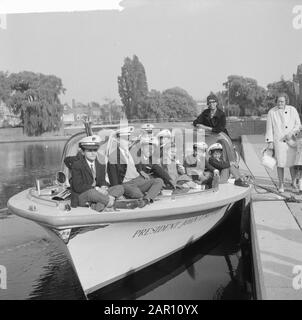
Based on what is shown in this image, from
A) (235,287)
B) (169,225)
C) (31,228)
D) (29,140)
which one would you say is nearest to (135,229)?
(169,225)

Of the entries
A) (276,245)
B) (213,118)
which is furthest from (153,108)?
(276,245)

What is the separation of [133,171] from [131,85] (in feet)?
11.4

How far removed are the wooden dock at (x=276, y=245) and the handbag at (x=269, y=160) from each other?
57 centimetres

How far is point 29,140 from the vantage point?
5166 centimetres

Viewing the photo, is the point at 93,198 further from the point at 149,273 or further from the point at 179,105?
the point at 179,105

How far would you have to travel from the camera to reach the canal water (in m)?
6.22

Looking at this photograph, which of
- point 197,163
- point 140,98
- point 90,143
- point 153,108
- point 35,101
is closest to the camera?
point 90,143

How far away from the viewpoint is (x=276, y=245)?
5.55m

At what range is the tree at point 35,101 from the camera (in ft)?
158

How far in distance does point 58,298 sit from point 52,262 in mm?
1461

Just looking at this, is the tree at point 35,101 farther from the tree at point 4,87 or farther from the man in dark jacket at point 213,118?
the man in dark jacket at point 213,118

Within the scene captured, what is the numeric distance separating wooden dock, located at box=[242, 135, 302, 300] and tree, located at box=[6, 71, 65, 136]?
40191 mm

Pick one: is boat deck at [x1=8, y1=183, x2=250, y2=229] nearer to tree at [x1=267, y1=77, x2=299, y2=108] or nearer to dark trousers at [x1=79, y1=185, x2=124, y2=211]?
dark trousers at [x1=79, y1=185, x2=124, y2=211]
